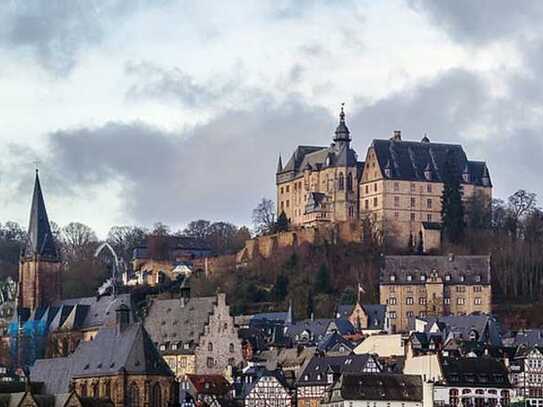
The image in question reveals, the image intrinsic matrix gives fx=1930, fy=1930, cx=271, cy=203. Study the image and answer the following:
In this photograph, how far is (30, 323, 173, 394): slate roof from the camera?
106 m

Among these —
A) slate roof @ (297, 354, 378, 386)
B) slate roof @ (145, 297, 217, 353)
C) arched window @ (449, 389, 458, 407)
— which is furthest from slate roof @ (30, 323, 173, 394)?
arched window @ (449, 389, 458, 407)

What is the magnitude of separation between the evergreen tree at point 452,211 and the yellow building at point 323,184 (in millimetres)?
8098

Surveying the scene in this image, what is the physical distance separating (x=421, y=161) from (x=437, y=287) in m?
19.4

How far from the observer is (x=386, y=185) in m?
163

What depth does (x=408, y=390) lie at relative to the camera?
11600 cm

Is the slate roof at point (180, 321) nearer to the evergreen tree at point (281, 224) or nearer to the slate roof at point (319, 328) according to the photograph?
the slate roof at point (319, 328)

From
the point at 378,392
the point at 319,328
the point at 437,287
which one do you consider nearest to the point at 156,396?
the point at 378,392

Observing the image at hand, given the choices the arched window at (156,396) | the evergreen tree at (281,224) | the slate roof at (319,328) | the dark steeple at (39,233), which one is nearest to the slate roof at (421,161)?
the evergreen tree at (281,224)

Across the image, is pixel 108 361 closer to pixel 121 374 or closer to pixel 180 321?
pixel 121 374

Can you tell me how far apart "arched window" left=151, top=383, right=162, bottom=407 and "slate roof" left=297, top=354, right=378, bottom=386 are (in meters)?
17.8

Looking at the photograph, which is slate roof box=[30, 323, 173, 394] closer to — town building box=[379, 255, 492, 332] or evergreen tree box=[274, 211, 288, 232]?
town building box=[379, 255, 492, 332]

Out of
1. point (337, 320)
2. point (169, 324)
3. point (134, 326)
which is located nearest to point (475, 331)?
point (337, 320)

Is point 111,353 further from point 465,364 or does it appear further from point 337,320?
point 337,320

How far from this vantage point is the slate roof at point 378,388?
→ 115 meters
